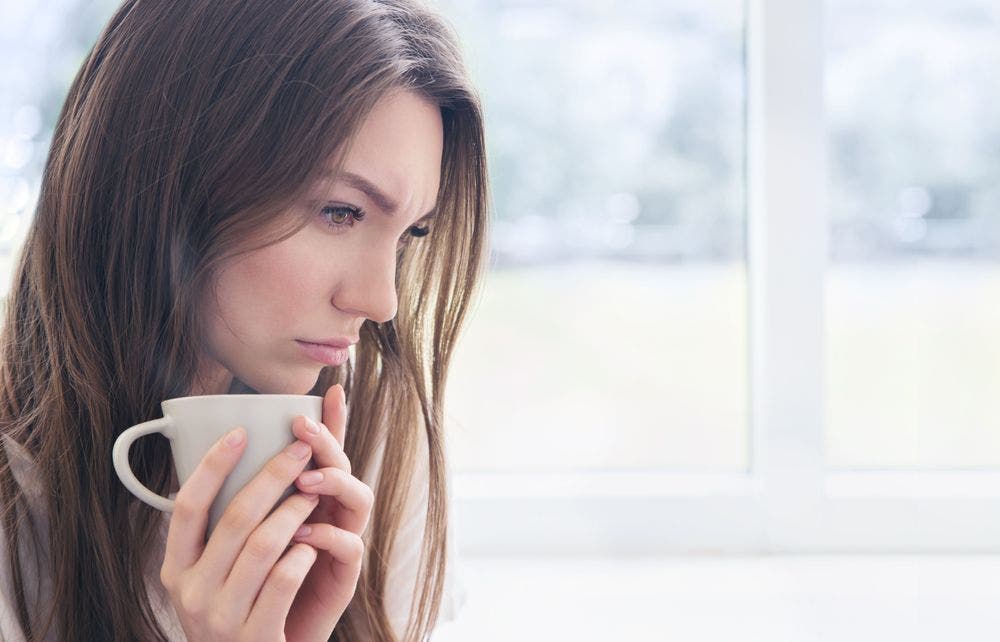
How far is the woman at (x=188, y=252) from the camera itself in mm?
838

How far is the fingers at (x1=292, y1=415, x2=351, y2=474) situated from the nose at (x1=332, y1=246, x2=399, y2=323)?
149mm

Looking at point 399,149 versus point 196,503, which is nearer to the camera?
point 196,503

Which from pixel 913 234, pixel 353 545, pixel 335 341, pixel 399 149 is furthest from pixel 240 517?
pixel 913 234

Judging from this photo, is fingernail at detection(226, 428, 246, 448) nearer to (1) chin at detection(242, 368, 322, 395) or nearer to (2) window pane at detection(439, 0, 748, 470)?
(1) chin at detection(242, 368, 322, 395)

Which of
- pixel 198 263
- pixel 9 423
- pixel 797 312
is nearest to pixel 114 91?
pixel 198 263

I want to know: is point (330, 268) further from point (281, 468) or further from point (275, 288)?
point (281, 468)

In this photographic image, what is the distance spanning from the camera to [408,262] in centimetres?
110

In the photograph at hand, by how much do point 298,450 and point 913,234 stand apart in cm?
111

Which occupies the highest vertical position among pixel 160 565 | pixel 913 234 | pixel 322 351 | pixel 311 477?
pixel 913 234

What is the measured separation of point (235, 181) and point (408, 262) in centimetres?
29

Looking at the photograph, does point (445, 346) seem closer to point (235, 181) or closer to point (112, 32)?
point (235, 181)

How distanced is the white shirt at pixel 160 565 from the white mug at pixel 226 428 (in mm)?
187

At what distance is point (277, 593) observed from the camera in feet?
2.41

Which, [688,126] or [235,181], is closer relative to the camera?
A: [235,181]
